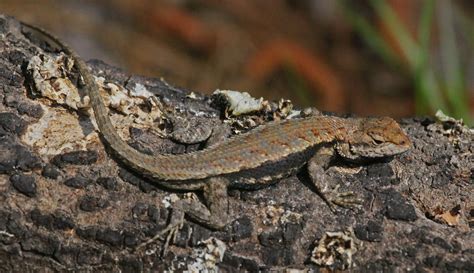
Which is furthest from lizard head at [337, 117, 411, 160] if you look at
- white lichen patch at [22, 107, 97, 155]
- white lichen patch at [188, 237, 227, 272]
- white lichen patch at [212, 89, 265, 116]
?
white lichen patch at [22, 107, 97, 155]

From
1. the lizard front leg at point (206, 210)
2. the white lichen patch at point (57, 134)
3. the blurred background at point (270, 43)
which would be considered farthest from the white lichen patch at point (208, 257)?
the blurred background at point (270, 43)

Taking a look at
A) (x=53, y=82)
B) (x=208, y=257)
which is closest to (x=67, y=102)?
(x=53, y=82)

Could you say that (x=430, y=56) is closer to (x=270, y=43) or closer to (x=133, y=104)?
(x=270, y=43)

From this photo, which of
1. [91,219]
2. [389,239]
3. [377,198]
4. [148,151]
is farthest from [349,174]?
[91,219]

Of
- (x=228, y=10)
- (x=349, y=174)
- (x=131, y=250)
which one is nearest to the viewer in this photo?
(x=131, y=250)

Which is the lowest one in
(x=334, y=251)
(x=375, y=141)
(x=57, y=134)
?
(x=334, y=251)

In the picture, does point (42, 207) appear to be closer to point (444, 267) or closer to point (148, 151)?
point (148, 151)

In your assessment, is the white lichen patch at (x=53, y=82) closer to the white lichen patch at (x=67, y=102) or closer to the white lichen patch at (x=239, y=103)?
the white lichen patch at (x=67, y=102)
